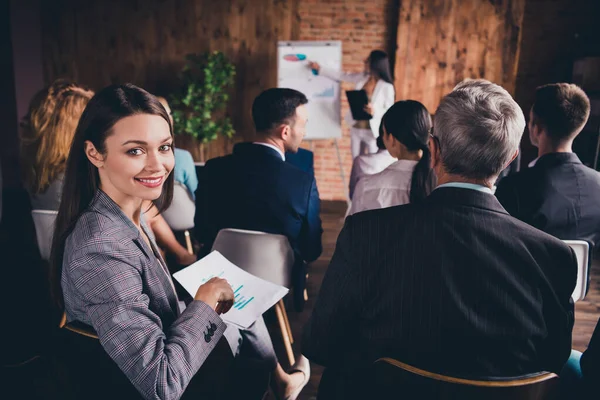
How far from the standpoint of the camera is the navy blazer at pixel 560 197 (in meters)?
2.21

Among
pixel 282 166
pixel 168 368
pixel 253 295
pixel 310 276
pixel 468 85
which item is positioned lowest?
pixel 310 276

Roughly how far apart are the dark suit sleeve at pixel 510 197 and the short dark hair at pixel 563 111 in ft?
0.94

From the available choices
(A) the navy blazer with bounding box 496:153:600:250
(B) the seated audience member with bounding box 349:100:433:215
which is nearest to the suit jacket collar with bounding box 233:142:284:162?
(B) the seated audience member with bounding box 349:100:433:215

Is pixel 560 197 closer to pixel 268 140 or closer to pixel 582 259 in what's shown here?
pixel 582 259

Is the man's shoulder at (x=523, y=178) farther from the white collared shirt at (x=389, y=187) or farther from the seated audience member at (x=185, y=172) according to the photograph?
the seated audience member at (x=185, y=172)

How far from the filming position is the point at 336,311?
1.22m

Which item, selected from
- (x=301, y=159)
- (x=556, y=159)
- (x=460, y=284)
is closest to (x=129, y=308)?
(x=460, y=284)

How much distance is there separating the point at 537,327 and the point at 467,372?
193 millimetres

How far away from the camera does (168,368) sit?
1039 mm

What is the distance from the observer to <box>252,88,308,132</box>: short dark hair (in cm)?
266

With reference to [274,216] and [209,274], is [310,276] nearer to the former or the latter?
[274,216]

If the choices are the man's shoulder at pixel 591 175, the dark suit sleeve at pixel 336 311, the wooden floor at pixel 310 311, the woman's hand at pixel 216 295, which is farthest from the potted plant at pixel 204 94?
the dark suit sleeve at pixel 336 311

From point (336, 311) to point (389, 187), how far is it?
4.38ft

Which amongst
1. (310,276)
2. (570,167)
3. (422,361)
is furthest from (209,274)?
(310,276)
